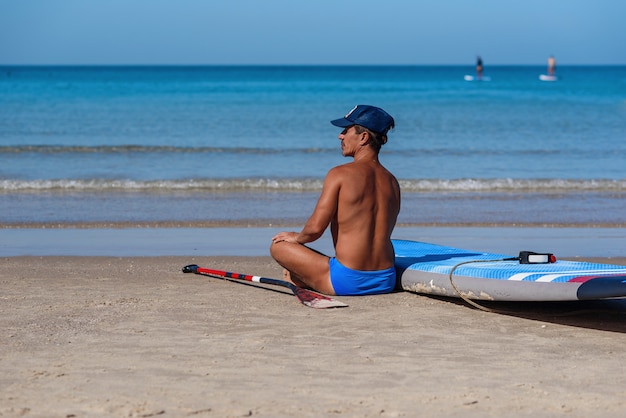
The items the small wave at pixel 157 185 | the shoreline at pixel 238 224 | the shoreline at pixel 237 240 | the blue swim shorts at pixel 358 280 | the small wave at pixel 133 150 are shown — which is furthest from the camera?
the small wave at pixel 133 150

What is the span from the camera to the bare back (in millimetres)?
6105

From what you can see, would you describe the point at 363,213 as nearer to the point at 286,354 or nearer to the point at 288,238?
the point at 288,238

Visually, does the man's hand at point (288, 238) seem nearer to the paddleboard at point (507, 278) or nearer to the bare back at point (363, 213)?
the bare back at point (363, 213)

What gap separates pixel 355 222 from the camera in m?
6.17

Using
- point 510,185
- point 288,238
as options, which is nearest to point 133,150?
point 510,185

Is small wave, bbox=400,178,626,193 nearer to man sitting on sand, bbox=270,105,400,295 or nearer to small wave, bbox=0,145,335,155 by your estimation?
small wave, bbox=0,145,335,155

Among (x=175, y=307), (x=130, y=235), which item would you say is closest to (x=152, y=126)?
(x=130, y=235)

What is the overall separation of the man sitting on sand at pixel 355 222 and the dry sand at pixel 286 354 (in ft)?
0.73

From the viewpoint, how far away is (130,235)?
9789 millimetres

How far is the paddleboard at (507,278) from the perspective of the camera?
546 cm

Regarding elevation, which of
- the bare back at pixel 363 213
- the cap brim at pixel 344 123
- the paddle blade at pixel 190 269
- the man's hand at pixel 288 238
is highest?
the cap brim at pixel 344 123

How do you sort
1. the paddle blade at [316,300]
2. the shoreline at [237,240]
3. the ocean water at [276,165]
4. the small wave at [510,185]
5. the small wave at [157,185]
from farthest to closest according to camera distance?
the small wave at [510,185]
the small wave at [157,185]
the ocean water at [276,165]
the shoreline at [237,240]
the paddle blade at [316,300]

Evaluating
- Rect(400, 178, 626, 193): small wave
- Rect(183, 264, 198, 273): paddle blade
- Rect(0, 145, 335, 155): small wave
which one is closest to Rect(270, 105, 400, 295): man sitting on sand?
Rect(183, 264, 198, 273): paddle blade

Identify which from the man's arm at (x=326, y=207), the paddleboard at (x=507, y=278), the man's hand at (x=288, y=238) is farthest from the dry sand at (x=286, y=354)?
the man's arm at (x=326, y=207)
